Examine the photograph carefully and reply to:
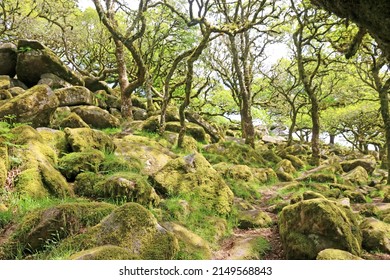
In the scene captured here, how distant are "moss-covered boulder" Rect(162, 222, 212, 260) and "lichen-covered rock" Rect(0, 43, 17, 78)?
14723 mm

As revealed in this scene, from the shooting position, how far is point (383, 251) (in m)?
6.16

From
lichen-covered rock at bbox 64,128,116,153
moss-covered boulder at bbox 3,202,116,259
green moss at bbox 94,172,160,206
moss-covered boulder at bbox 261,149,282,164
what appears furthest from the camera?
moss-covered boulder at bbox 261,149,282,164

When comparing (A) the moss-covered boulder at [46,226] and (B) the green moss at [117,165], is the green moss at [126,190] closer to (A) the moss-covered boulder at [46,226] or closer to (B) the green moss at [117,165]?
(B) the green moss at [117,165]

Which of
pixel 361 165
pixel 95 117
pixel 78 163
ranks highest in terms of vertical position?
pixel 95 117

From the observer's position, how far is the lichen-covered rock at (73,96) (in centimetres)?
1468

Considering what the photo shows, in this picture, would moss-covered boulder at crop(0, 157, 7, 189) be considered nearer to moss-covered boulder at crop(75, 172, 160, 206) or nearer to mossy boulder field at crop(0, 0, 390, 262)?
mossy boulder field at crop(0, 0, 390, 262)

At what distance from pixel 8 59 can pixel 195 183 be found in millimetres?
13523

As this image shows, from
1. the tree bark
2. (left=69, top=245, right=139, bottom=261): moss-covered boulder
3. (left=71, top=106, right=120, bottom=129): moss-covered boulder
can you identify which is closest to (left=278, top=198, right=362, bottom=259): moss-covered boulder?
(left=69, top=245, right=139, bottom=261): moss-covered boulder

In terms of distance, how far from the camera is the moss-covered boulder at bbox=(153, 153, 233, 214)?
27.3 ft

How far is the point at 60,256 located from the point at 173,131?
12.0 meters

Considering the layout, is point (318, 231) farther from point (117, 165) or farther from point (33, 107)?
point (33, 107)

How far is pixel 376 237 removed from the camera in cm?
634

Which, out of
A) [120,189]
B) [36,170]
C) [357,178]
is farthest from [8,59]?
[357,178]
